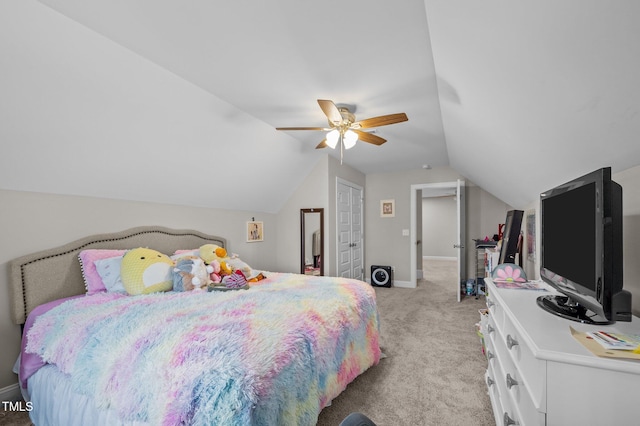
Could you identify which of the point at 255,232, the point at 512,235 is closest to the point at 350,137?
Answer: the point at 512,235

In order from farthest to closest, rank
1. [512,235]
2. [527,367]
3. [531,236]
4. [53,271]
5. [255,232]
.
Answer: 1. [255,232]
2. [531,236]
3. [512,235]
4. [53,271]
5. [527,367]

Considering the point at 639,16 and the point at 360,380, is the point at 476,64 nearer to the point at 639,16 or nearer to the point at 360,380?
the point at 639,16

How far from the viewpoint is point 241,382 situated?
1134 millimetres

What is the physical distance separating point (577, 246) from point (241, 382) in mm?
1575

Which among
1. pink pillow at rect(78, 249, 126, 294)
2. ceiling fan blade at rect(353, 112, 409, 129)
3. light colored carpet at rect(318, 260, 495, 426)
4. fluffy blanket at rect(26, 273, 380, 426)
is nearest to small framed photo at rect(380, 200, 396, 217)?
light colored carpet at rect(318, 260, 495, 426)

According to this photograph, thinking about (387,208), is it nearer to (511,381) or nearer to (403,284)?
(403,284)

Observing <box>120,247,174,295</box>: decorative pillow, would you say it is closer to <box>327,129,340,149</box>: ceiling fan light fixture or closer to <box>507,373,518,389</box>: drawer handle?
<box>327,129,340,149</box>: ceiling fan light fixture

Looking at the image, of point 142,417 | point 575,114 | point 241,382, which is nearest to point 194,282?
point 142,417

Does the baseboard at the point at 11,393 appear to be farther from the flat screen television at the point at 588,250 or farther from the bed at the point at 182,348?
the flat screen television at the point at 588,250

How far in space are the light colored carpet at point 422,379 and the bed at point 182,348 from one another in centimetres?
16

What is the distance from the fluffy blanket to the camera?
1.15 m

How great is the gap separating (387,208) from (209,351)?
16.9 ft

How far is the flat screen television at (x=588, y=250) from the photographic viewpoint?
3.52ft

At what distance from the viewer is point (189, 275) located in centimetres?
245
